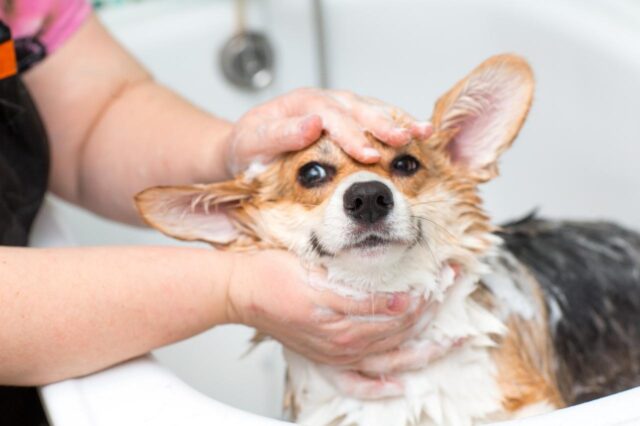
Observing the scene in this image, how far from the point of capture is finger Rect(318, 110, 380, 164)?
1.06m

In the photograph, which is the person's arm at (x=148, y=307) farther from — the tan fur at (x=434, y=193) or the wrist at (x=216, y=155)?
the wrist at (x=216, y=155)

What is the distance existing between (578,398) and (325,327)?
1.88 ft

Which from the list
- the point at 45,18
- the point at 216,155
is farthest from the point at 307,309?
the point at 45,18

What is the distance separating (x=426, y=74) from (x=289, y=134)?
A: 0.99 m

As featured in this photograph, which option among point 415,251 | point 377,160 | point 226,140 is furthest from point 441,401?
point 226,140

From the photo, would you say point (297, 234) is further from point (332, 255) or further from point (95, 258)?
point (95, 258)

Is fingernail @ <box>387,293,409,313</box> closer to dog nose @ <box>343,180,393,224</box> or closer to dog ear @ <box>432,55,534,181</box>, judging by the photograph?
dog nose @ <box>343,180,393,224</box>

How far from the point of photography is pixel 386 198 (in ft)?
3.26

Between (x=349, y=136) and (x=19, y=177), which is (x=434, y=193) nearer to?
(x=349, y=136)

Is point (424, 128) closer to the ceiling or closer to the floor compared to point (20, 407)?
closer to the ceiling

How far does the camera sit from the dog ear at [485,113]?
1120 mm

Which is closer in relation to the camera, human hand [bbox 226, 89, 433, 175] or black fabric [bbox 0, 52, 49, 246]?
human hand [bbox 226, 89, 433, 175]

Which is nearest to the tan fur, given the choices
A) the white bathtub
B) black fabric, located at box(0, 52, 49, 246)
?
black fabric, located at box(0, 52, 49, 246)

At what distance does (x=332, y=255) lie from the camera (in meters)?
1.04
